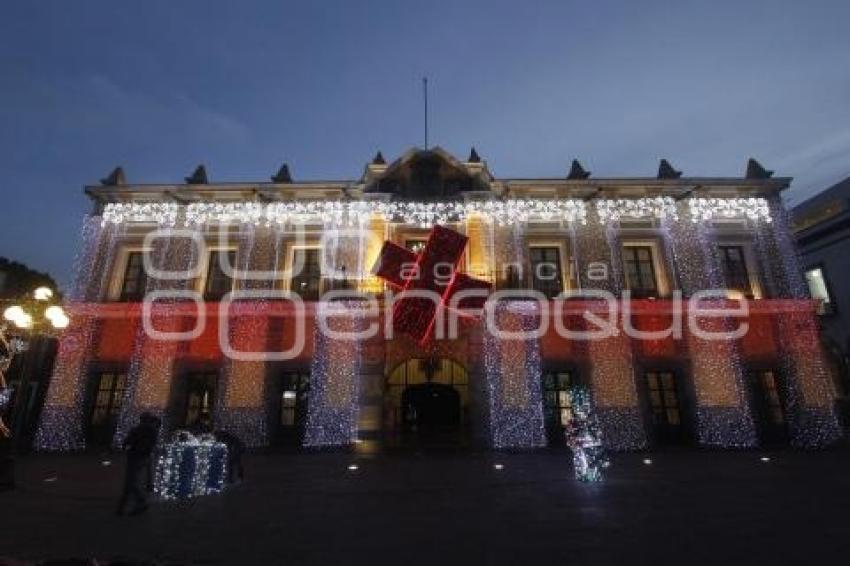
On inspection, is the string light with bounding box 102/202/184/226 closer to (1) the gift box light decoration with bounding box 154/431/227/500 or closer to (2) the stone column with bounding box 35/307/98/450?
(2) the stone column with bounding box 35/307/98/450

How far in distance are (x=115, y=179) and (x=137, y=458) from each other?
37.9ft

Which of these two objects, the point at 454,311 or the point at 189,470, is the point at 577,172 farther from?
the point at 189,470

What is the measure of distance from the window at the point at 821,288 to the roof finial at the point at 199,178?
2315 cm

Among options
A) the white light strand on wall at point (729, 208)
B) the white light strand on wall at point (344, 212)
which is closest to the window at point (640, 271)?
the white light strand on wall at point (344, 212)

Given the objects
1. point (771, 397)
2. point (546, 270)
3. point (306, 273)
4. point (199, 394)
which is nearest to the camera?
point (771, 397)

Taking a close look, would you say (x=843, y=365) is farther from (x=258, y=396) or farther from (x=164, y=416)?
(x=164, y=416)

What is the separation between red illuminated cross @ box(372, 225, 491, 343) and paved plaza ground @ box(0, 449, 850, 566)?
4.03 m

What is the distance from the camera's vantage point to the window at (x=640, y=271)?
1311 cm

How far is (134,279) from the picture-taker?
531 inches

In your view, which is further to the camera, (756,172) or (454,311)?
(756,172)

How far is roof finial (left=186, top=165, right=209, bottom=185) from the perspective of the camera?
1439 centimetres

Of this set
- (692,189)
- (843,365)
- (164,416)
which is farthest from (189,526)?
(843,365)

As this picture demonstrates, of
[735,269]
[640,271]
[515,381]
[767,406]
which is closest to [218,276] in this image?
[515,381]

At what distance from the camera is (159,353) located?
493 inches
